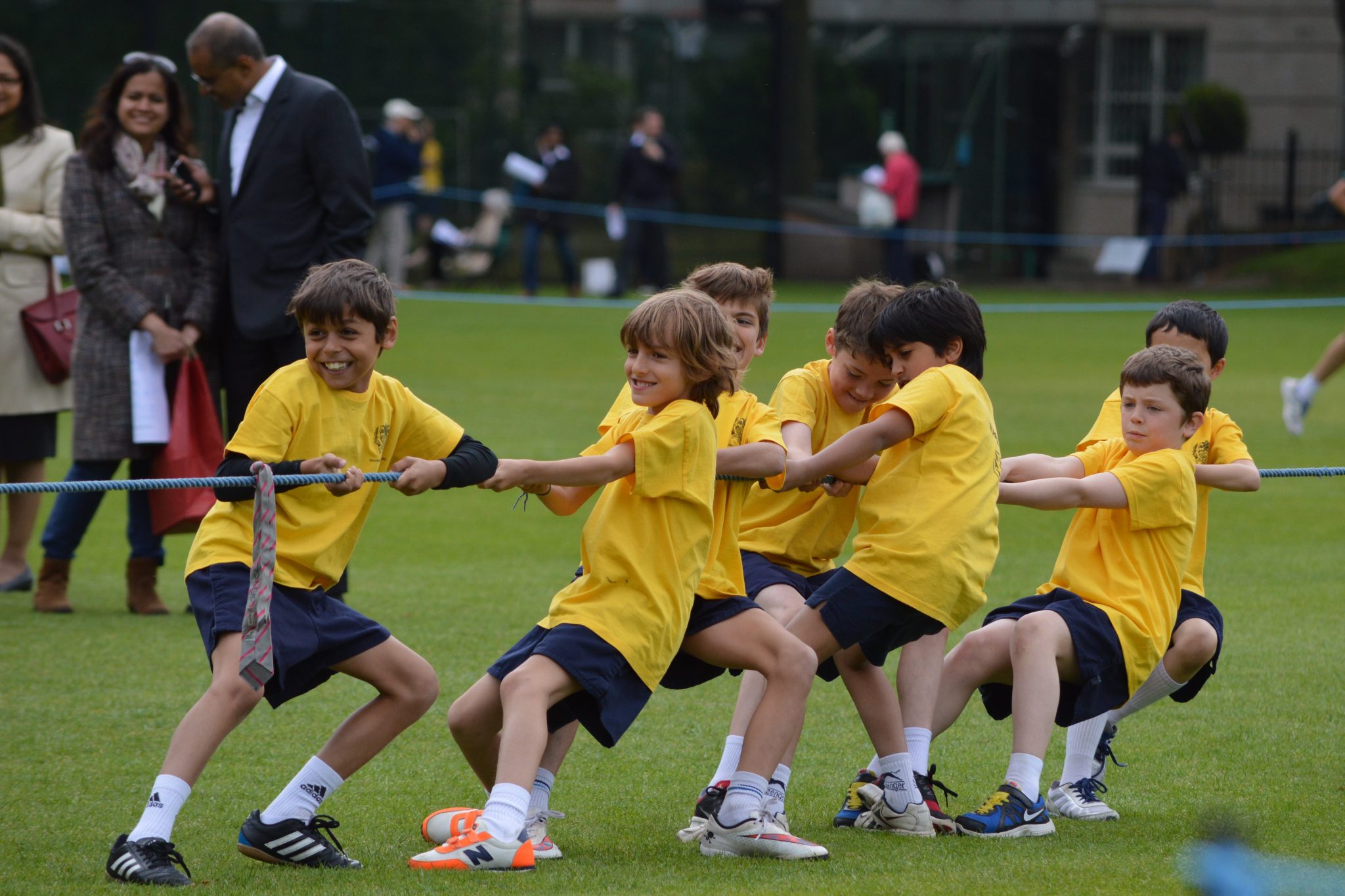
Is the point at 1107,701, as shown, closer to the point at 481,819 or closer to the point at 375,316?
the point at 481,819

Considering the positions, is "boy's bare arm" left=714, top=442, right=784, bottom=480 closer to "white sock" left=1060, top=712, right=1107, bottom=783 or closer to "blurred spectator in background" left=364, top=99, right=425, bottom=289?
"white sock" left=1060, top=712, right=1107, bottom=783

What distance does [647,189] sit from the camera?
21.0 meters

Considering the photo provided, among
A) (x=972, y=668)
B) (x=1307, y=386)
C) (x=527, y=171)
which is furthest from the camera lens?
(x=527, y=171)

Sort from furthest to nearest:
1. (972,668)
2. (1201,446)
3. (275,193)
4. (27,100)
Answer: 1. (27,100)
2. (275,193)
3. (1201,446)
4. (972,668)

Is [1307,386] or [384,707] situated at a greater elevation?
[384,707]

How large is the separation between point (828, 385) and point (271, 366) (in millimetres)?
2718

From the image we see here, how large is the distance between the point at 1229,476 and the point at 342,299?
236 cm

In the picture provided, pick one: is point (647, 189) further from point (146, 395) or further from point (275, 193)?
point (146, 395)

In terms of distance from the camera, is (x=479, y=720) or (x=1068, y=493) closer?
(x=479, y=720)

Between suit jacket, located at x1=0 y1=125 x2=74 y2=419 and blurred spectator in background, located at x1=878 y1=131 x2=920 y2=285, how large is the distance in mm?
16628

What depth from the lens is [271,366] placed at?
20.6ft

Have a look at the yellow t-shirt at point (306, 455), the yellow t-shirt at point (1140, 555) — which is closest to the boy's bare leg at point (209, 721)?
the yellow t-shirt at point (306, 455)

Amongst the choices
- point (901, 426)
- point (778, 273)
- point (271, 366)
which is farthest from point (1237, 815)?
point (778, 273)

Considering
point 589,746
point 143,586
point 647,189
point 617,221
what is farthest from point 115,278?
point 647,189
